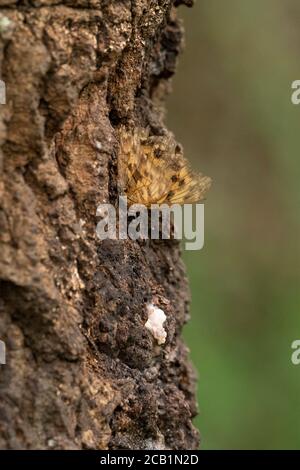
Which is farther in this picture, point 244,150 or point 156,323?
point 244,150

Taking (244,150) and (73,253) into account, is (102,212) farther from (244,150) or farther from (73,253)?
(244,150)

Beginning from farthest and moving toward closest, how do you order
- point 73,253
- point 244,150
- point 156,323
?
point 244,150 < point 156,323 < point 73,253

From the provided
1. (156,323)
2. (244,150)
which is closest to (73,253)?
(156,323)

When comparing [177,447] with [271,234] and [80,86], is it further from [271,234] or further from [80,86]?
[271,234]

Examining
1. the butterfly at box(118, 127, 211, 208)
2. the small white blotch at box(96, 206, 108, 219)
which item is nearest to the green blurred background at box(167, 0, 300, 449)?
the butterfly at box(118, 127, 211, 208)

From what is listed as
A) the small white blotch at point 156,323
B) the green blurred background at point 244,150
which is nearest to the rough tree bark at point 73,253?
the small white blotch at point 156,323

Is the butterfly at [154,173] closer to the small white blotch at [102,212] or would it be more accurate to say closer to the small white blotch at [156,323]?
the small white blotch at [102,212]
